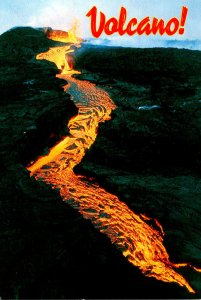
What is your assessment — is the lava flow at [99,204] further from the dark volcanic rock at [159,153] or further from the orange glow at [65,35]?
the orange glow at [65,35]

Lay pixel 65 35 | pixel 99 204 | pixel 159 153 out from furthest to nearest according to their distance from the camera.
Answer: pixel 65 35 → pixel 159 153 → pixel 99 204

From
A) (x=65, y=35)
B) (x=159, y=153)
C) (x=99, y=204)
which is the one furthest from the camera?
(x=65, y=35)

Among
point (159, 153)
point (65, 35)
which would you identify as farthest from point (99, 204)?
point (65, 35)

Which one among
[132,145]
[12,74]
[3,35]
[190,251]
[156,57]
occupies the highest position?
[3,35]

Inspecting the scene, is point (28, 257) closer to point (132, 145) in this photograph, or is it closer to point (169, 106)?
point (132, 145)

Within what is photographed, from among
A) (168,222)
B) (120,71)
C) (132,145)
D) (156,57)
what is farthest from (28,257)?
(156,57)

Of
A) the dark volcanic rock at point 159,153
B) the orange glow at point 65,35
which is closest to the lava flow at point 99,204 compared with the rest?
the dark volcanic rock at point 159,153

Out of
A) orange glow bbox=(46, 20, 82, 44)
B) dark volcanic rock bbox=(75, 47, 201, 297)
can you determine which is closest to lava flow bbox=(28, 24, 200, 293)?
dark volcanic rock bbox=(75, 47, 201, 297)

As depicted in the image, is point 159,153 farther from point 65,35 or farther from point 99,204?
point 65,35

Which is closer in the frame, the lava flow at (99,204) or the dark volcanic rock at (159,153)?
Answer: the lava flow at (99,204)
